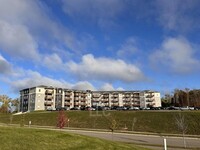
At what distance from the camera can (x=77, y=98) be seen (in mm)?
163875

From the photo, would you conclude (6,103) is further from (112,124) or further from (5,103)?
(112,124)

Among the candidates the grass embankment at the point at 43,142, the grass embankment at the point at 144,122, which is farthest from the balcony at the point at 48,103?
the grass embankment at the point at 43,142

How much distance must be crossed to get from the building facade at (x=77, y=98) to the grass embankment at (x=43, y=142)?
131163mm

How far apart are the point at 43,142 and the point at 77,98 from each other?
151m

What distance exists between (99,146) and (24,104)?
501 feet

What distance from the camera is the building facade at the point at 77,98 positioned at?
491ft

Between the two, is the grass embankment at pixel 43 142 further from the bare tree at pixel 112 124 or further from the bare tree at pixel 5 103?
the bare tree at pixel 5 103

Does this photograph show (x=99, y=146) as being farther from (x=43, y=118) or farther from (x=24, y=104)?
(x=24, y=104)

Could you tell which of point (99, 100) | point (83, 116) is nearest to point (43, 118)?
point (83, 116)

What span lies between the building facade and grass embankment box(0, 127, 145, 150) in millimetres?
131163

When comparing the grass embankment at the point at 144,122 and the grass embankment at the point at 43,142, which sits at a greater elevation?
the grass embankment at the point at 43,142

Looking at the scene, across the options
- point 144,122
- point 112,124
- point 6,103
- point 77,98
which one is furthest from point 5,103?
point 112,124

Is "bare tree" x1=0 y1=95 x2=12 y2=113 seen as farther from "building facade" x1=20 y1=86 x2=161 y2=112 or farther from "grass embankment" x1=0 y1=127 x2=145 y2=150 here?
"grass embankment" x1=0 y1=127 x2=145 y2=150

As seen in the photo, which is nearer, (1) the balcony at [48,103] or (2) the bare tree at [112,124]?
(2) the bare tree at [112,124]
